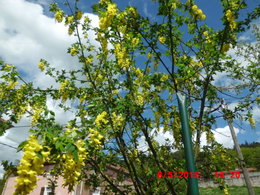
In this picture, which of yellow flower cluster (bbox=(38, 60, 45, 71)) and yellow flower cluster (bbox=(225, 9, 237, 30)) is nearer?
yellow flower cluster (bbox=(225, 9, 237, 30))

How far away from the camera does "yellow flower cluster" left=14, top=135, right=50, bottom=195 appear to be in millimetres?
1590

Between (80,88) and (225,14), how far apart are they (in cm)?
345

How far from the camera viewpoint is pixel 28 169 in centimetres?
162

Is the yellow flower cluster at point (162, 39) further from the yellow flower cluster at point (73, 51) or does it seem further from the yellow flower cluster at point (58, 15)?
the yellow flower cluster at point (58, 15)

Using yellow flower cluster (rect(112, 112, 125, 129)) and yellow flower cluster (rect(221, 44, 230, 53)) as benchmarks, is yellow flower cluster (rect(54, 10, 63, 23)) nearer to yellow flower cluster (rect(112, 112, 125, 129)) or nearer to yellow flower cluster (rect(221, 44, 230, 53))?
yellow flower cluster (rect(112, 112, 125, 129))

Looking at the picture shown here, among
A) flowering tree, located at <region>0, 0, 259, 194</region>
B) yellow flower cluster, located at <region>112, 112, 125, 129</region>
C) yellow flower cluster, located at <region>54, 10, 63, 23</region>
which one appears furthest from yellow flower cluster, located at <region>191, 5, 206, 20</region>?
yellow flower cluster, located at <region>54, 10, 63, 23</region>

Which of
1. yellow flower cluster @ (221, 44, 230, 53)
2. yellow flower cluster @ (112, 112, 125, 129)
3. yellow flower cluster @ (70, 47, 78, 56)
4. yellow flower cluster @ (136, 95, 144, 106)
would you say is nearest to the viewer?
yellow flower cluster @ (221, 44, 230, 53)

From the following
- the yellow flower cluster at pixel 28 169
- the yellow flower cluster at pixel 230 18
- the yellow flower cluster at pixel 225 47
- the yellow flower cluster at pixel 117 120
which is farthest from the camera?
the yellow flower cluster at pixel 117 120

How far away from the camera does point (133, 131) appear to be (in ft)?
17.1

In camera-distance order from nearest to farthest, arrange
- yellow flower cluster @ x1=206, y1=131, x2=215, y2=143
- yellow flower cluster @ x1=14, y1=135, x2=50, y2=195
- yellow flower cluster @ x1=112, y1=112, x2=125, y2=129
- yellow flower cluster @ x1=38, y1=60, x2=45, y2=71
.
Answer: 1. yellow flower cluster @ x1=14, y1=135, x2=50, y2=195
2. yellow flower cluster @ x1=112, y1=112, x2=125, y2=129
3. yellow flower cluster @ x1=206, y1=131, x2=215, y2=143
4. yellow flower cluster @ x1=38, y1=60, x2=45, y2=71

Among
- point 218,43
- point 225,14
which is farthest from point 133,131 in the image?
point 225,14

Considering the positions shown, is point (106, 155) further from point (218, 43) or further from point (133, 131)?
point (218, 43)

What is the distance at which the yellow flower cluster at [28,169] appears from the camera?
1.59 m

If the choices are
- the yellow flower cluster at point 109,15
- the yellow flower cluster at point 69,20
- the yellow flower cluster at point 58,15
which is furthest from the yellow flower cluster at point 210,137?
the yellow flower cluster at point 58,15
